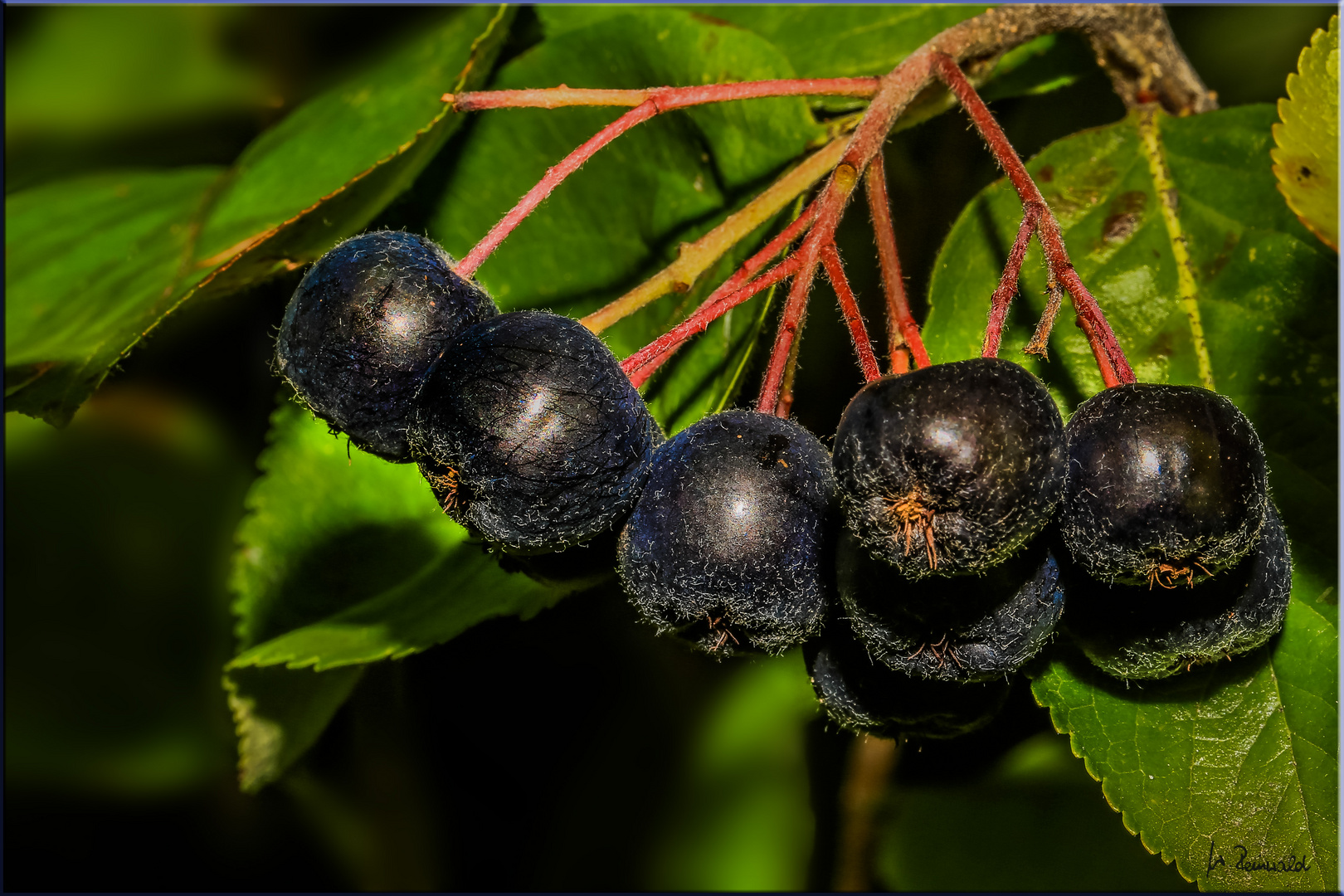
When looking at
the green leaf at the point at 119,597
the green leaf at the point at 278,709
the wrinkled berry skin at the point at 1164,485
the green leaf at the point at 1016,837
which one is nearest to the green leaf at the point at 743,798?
the green leaf at the point at 1016,837

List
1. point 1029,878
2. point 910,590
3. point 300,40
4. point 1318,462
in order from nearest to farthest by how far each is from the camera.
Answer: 1. point 910,590
2. point 1318,462
3. point 1029,878
4. point 300,40

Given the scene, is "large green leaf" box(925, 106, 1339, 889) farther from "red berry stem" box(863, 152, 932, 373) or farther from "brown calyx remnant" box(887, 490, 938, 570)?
"brown calyx remnant" box(887, 490, 938, 570)

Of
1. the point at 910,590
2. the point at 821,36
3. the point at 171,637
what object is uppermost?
the point at 821,36

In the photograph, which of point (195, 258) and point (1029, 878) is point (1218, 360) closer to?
point (1029, 878)

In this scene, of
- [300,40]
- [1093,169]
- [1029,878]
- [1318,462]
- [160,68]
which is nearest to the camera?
[1318,462]

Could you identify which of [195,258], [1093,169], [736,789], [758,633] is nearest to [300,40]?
[195,258]
